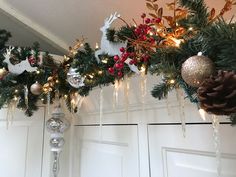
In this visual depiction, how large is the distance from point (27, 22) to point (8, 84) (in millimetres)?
553

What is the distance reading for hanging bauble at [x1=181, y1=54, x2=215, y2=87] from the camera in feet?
1.28

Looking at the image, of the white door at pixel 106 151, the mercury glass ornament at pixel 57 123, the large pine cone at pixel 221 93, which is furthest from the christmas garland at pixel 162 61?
the white door at pixel 106 151

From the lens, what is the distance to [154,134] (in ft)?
2.76

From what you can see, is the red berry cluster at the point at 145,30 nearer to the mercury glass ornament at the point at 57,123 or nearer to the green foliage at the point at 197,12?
the green foliage at the point at 197,12

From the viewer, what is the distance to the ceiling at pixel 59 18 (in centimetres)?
104

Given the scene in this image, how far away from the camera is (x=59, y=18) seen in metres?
1.25

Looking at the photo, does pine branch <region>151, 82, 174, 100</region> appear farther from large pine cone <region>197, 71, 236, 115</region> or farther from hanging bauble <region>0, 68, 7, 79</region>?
hanging bauble <region>0, 68, 7, 79</region>

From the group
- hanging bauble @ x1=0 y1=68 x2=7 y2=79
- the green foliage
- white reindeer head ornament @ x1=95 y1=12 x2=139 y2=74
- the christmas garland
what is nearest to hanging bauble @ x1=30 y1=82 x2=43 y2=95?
the christmas garland

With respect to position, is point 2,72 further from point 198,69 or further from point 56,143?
point 198,69

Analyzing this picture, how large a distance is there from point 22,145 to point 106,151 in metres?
0.50

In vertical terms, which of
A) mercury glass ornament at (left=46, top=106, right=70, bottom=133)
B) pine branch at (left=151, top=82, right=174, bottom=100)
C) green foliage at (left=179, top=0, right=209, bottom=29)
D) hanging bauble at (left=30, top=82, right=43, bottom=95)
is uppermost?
green foliage at (left=179, top=0, right=209, bottom=29)

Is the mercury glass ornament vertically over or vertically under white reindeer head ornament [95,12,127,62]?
under

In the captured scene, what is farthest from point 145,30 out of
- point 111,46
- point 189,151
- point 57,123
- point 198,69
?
point 57,123

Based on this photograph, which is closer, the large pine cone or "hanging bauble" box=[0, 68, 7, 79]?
the large pine cone
